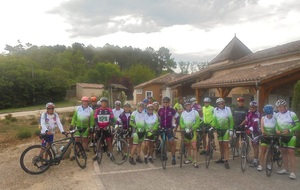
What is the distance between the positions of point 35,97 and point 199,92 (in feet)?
98.3

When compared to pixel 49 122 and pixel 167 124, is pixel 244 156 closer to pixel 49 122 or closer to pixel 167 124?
pixel 167 124

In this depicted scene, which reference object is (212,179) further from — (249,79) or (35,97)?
(35,97)

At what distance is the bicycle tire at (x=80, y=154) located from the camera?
7.21 metres

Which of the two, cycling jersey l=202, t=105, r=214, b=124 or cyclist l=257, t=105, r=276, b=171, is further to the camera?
cycling jersey l=202, t=105, r=214, b=124

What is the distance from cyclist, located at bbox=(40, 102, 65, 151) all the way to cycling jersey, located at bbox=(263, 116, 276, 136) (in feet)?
16.8

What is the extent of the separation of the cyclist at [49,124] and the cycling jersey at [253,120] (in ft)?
16.2

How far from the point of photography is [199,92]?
21.6m

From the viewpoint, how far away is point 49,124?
7262 millimetres

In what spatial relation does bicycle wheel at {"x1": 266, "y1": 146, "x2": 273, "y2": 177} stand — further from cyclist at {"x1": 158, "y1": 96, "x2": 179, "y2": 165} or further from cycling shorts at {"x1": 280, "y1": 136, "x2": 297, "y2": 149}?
cyclist at {"x1": 158, "y1": 96, "x2": 179, "y2": 165}

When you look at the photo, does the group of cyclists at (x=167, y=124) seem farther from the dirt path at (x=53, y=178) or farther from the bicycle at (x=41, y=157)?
the dirt path at (x=53, y=178)

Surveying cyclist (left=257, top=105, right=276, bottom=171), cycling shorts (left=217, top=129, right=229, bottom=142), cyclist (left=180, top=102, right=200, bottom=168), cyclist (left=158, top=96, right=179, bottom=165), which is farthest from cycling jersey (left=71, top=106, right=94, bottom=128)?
cyclist (left=257, top=105, right=276, bottom=171)

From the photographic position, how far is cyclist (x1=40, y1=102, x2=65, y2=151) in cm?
707

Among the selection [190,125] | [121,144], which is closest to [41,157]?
[121,144]

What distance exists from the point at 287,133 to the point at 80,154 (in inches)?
205
